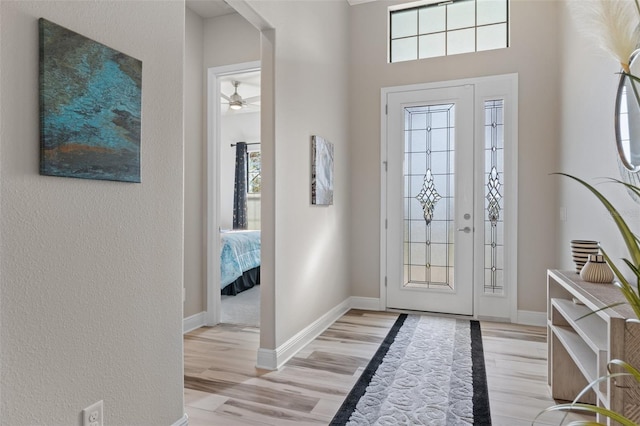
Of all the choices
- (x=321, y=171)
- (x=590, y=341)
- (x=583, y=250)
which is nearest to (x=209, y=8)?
(x=321, y=171)

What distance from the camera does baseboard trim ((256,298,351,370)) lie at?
2680mm

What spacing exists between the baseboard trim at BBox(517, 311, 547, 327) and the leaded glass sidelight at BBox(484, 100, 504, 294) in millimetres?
279

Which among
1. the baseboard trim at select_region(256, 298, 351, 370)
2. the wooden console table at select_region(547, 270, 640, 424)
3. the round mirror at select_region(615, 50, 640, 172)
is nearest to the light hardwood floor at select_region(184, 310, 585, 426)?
the baseboard trim at select_region(256, 298, 351, 370)

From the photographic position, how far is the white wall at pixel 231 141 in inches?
303

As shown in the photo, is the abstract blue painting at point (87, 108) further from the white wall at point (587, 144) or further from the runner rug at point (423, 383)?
the white wall at point (587, 144)

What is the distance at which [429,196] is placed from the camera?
4.04m

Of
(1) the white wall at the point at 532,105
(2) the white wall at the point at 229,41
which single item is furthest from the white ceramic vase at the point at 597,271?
(2) the white wall at the point at 229,41

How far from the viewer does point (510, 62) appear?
377cm

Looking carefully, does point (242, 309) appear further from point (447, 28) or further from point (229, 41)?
point (447, 28)

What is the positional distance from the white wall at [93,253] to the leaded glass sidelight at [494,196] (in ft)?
9.97

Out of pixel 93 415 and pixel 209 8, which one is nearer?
pixel 93 415

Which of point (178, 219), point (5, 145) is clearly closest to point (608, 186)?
point (178, 219)

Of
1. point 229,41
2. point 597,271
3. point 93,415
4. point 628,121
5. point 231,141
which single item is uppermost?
point 229,41

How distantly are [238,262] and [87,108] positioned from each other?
3.62m
